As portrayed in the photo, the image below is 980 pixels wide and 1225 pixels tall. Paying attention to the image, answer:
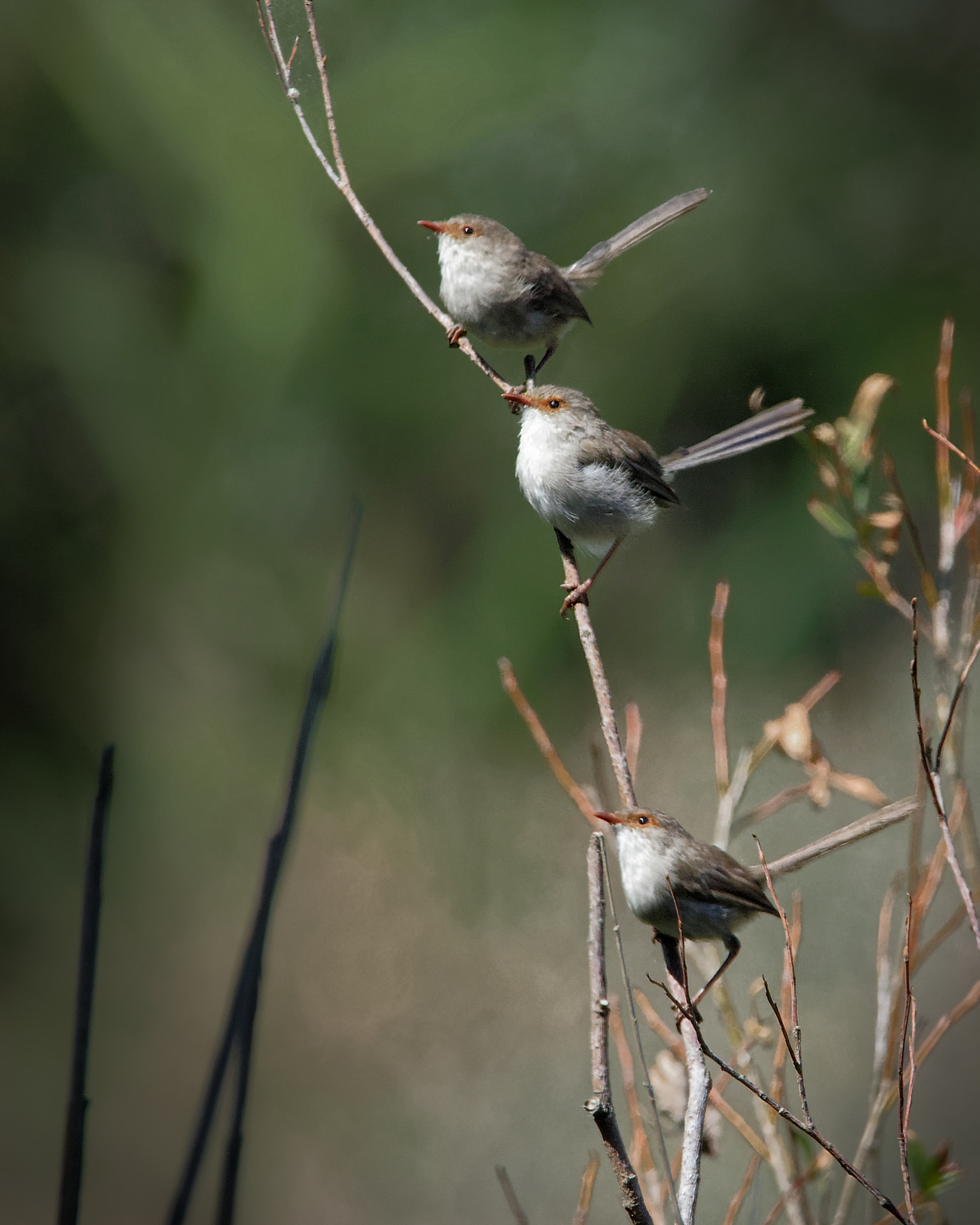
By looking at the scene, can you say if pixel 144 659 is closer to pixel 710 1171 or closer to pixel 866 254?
pixel 710 1171

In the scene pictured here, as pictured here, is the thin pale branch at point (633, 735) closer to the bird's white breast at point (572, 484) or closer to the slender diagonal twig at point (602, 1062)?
the bird's white breast at point (572, 484)

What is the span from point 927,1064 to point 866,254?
160 cm

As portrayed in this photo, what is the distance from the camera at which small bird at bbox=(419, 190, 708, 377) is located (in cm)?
104

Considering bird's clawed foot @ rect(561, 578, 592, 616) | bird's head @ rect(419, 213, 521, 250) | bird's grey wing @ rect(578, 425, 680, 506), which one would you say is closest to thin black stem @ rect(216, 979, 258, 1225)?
bird's clawed foot @ rect(561, 578, 592, 616)

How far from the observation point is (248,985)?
0.38 meters

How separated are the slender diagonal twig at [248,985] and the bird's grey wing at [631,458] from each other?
57cm

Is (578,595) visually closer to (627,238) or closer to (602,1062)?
(602,1062)

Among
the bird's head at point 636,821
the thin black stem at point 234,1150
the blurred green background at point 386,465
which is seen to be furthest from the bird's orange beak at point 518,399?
the blurred green background at point 386,465

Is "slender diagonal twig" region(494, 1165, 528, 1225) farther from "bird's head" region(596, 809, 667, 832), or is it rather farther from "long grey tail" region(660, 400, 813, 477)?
"long grey tail" region(660, 400, 813, 477)

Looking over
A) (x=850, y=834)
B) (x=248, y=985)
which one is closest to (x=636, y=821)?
(x=850, y=834)

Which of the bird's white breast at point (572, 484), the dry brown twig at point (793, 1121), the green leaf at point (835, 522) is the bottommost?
the dry brown twig at point (793, 1121)

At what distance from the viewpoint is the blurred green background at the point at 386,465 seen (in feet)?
6.90

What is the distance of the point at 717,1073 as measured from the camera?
129cm

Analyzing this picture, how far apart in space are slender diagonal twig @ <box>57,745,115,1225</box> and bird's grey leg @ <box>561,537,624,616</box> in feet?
1.13
